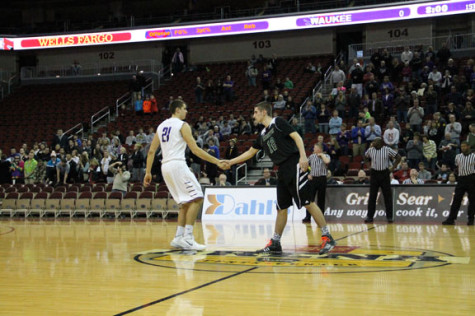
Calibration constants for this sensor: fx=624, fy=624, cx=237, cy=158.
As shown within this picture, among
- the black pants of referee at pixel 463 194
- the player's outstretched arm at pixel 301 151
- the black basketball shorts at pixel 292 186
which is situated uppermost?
the player's outstretched arm at pixel 301 151

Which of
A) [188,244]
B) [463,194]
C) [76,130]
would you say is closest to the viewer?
[188,244]

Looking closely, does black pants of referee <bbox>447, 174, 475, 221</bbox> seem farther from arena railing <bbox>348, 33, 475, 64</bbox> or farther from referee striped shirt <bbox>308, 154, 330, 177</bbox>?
arena railing <bbox>348, 33, 475, 64</bbox>

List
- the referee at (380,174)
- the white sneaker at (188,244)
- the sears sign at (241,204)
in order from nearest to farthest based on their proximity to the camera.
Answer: the white sneaker at (188,244), the referee at (380,174), the sears sign at (241,204)

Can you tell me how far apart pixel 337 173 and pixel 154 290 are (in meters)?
13.6

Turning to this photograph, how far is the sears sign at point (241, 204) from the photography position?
15.7 m

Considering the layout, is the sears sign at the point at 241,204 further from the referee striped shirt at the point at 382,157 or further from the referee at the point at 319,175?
the referee striped shirt at the point at 382,157

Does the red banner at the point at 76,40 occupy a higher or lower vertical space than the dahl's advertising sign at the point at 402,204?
higher

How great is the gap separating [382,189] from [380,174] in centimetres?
35

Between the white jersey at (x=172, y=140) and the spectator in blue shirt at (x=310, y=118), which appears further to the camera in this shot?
the spectator in blue shirt at (x=310, y=118)

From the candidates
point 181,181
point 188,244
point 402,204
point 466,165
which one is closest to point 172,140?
point 181,181

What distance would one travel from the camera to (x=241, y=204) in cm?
1608

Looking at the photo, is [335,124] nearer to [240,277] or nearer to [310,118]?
[310,118]

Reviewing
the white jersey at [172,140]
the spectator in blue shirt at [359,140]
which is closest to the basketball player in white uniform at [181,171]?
the white jersey at [172,140]

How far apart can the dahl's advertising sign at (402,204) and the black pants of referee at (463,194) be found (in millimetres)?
763
